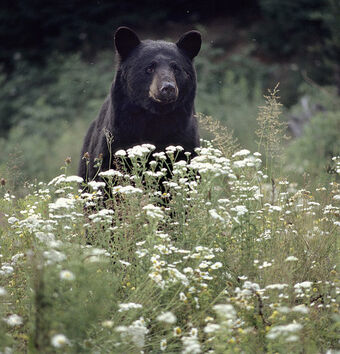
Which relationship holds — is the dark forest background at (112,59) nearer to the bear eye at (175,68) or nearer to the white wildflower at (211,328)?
the bear eye at (175,68)

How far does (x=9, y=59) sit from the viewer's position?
17.2 m

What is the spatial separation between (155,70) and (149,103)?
0.98ft

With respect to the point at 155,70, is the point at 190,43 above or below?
above

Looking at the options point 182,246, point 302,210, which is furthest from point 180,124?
point 182,246

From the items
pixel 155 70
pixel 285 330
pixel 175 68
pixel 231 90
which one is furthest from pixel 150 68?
pixel 231 90

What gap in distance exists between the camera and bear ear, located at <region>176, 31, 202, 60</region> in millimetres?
5527

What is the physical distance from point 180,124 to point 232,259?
6.80 ft

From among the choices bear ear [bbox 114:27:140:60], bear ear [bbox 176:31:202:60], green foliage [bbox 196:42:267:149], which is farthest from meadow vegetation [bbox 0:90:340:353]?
green foliage [bbox 196:42:267:149]

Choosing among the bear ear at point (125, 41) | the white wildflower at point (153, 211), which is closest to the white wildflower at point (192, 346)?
the white wildflower at point (153, 211)

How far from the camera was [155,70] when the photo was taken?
17.1 ft

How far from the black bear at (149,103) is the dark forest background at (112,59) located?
7717 millimetres

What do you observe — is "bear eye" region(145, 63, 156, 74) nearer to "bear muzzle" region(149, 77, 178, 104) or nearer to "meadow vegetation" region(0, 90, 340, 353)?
"bear muzzle" region(149, 77, 178, 104)

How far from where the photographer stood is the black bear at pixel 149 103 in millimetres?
5242

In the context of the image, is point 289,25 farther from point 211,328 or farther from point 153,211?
point 211,328
